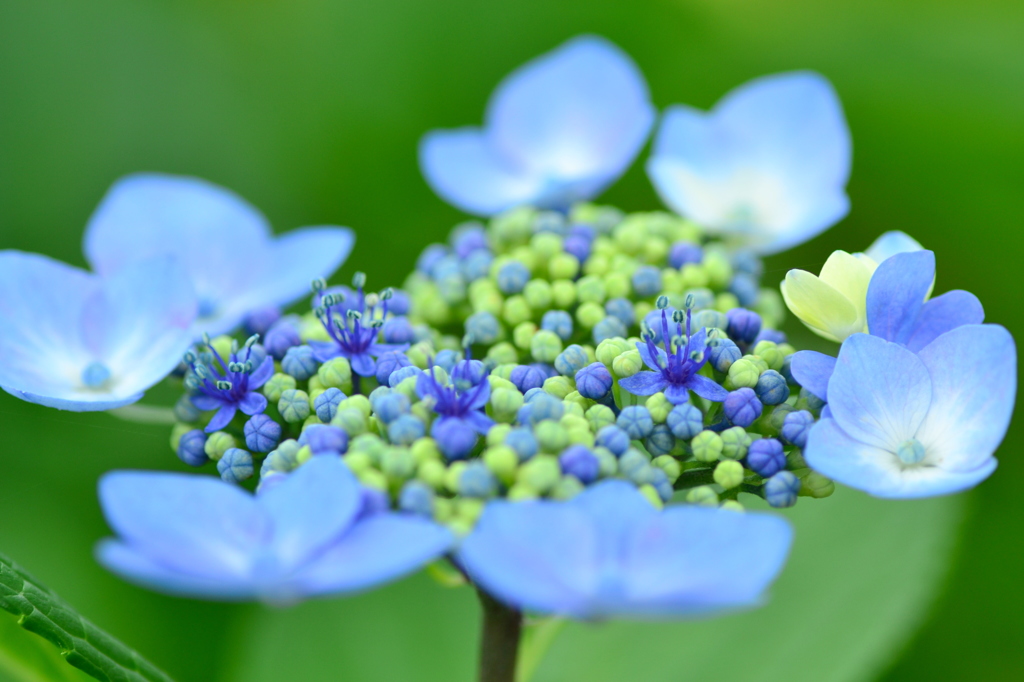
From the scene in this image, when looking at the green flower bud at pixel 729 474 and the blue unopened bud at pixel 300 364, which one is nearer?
the green flower bud at pixel 729 474

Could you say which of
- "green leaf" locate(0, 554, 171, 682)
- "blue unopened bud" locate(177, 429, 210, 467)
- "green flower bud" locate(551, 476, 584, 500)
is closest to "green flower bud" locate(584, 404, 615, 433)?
"green flower bud" locate(551, 476, 584, 500)

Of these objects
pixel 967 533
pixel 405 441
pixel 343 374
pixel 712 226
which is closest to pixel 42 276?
pixel 343 374

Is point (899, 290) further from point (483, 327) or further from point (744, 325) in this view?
point (483, 327)

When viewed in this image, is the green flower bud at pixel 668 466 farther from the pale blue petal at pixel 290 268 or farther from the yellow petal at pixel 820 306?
the pale blue petal at pixel 290 268

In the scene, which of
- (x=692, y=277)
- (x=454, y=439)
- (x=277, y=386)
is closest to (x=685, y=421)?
(x=454, y=439)

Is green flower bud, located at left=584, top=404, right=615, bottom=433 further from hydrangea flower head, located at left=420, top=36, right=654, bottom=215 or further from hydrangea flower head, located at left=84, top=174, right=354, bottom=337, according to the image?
hydrangea flower head, located at left=420, top=36, right=654, bottom=215

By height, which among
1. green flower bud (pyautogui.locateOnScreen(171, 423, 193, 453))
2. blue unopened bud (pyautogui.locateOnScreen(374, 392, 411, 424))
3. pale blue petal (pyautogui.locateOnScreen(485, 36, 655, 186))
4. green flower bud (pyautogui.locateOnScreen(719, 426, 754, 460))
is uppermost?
pale blue petal (pyautogui.locateOnScreen(485, 36, 655, 186))

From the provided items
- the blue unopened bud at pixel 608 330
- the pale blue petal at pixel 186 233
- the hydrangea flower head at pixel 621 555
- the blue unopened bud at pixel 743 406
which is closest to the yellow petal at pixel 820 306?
the blue unopened bud at pixel 743 406
